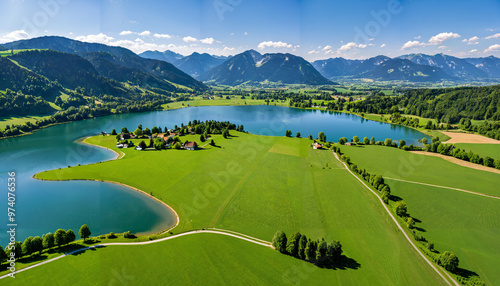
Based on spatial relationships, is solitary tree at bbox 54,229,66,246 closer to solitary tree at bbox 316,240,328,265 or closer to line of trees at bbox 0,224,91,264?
line of trees at bbox 0,224,91,264

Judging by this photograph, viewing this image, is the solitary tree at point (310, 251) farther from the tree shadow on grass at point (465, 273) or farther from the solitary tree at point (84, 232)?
the solitary tree at point (84, 232)

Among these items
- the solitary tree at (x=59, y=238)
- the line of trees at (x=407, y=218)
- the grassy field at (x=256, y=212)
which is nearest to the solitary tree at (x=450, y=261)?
the line of trees at (x=407, y=218)

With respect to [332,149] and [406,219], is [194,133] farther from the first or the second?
[406,219]

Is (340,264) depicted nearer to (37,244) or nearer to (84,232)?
(84,232)

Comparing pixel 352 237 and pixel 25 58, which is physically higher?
pixel 25 58

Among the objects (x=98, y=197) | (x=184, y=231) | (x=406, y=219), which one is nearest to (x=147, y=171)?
(x=98, y=197)

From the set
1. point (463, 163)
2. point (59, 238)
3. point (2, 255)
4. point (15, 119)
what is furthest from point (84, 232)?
point (15, 119)
